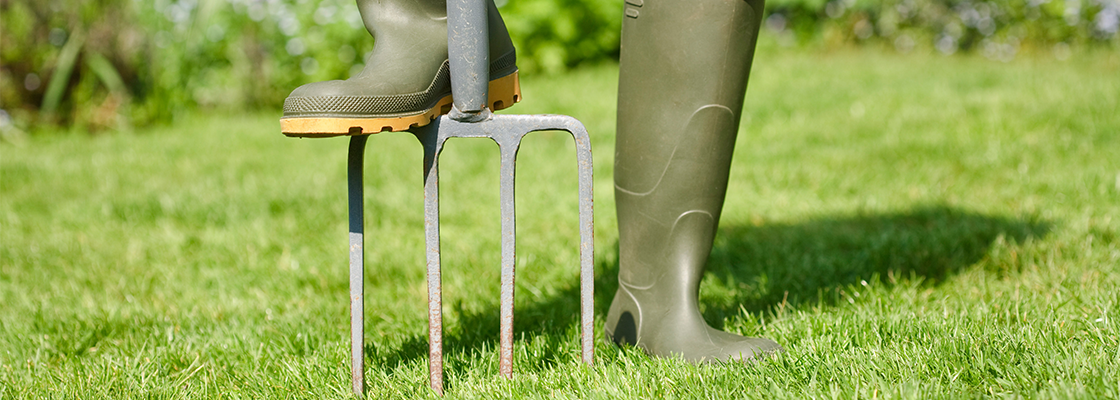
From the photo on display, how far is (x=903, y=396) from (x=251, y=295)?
182 centimetres

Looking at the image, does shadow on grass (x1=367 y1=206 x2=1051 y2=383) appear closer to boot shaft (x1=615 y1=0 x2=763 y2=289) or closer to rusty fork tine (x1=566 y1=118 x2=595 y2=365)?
rusty fork tine (x1=566 y1=118 x2=595 y2=365)

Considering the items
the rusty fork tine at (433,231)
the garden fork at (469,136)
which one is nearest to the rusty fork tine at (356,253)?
the garden fork at (469,136)

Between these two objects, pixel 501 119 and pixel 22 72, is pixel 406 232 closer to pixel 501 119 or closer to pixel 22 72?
pixel 501 119

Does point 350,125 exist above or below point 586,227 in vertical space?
above

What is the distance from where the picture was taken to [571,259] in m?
2.54

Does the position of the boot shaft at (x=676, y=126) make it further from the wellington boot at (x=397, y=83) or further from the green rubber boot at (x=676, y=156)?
the wellington boot at (x=397, y=83)

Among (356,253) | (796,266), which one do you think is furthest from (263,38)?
(356,253)

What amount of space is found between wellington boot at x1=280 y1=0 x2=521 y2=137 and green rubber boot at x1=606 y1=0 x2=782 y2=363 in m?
0.27

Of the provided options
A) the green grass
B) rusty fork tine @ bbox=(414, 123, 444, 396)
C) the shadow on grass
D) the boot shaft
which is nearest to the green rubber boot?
the boot shaft

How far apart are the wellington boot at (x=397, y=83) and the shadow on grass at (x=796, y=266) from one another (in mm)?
571

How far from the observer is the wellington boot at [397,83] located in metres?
1.31

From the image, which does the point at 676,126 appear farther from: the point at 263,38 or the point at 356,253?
the point at 263,38

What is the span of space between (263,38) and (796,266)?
5.11 metres

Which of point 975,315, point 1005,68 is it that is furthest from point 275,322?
point 1005,68
